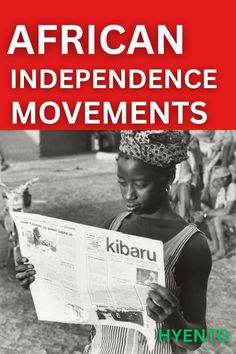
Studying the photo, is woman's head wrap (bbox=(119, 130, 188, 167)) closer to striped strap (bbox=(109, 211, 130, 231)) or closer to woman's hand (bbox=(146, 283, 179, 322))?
striped strap (bbox=(109, 211, 130, 231))

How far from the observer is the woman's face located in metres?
1.49

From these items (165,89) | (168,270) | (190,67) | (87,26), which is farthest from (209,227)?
(168,270)

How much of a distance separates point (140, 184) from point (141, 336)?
510mm

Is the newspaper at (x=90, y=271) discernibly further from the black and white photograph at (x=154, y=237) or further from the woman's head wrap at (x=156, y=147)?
the woman's head wrap at (x=156, y=147)

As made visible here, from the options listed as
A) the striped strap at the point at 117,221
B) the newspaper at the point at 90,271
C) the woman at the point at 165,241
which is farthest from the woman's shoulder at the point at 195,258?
the striped strap at the point at 117,221

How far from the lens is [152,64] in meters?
4.21

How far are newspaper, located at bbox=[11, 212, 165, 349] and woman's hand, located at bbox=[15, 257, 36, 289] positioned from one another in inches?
0.7

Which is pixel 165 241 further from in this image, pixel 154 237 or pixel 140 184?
pixel 140 184

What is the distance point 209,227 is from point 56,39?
298 centimetres

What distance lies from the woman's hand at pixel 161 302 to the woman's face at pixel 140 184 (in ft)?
1.02

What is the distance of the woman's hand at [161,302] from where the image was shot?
127 centimetres

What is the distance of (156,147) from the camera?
1462 millimetres

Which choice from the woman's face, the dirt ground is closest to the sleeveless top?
the woman's face

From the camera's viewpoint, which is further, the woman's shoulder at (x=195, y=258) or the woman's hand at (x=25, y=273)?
the woman's hand at (x=25, y=273)
